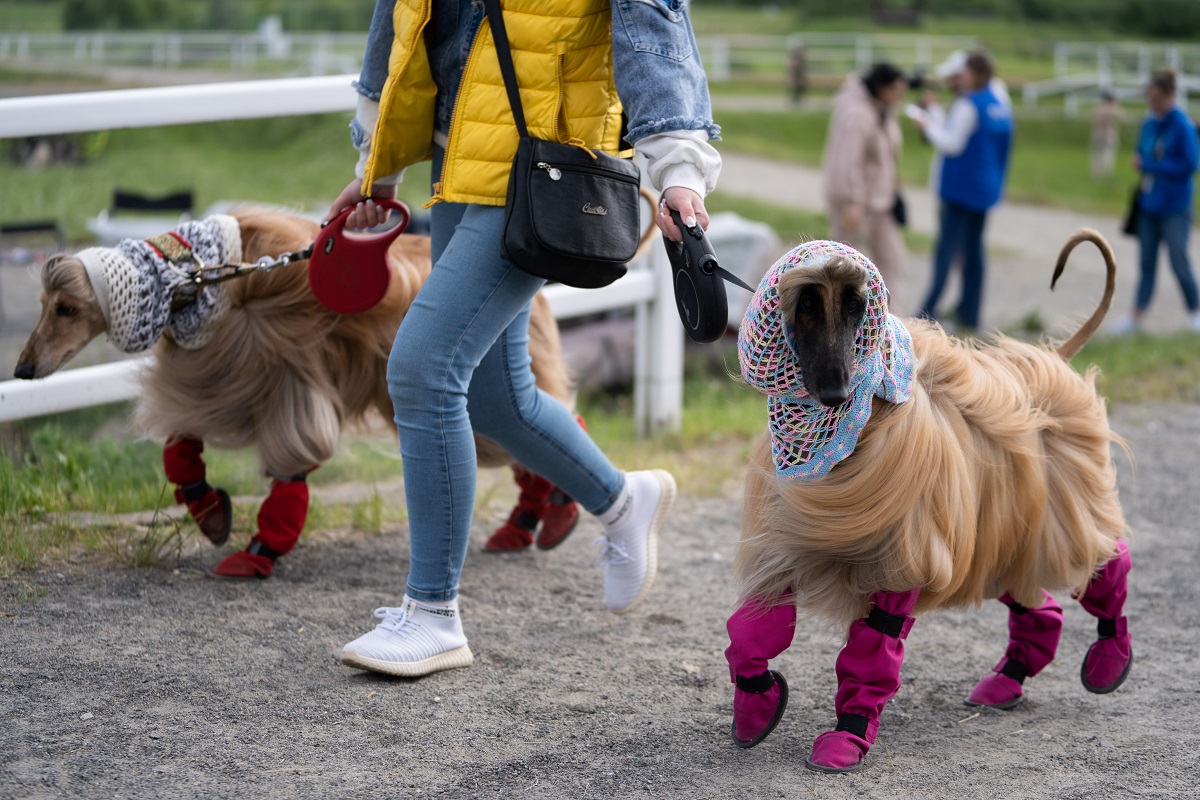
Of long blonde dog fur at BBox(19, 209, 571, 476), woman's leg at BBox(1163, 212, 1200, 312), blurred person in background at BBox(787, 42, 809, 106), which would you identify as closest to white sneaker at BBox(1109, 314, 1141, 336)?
woman's leg at BBox(1163, 212, 1200, 312)

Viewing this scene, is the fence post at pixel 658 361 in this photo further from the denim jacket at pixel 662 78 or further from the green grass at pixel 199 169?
the green grass at pixel 199 169

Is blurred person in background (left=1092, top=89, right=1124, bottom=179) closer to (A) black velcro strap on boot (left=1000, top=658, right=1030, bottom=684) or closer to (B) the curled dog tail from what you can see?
(B) the curled dog tail

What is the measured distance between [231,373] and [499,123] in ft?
4.52

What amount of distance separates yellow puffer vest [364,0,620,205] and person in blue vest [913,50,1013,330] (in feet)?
23.9

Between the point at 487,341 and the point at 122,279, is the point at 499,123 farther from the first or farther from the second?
the point at 122,279

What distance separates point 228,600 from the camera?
3.72 metres

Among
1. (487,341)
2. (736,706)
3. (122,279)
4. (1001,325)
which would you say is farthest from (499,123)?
(1001,325)

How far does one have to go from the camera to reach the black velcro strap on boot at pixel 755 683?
2.96 m

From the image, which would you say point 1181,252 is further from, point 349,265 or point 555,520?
point 349,265

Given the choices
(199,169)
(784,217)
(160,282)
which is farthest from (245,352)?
(199,169)

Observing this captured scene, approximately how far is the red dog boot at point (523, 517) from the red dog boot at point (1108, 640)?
1865 millimetres

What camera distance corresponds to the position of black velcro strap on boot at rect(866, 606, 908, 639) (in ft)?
9.45

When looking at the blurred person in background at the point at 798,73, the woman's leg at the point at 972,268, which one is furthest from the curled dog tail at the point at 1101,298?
the blurred person in background at the point at 798,73

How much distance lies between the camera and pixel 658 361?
20.4 feet
